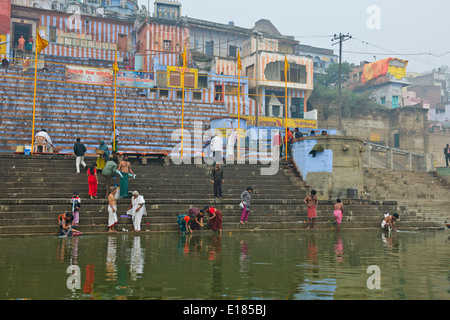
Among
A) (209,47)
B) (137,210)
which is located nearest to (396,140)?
(209,47)

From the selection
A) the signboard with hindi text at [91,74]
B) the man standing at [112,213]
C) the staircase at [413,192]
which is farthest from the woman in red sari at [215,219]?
the signboard with hindi text at [91,74]

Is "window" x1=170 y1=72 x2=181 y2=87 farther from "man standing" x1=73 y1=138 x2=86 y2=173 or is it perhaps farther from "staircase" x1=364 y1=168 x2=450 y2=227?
"man standing" x1=73 y1=138 x2=86 y2=173

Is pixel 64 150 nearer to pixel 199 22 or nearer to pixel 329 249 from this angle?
pixel 329 249

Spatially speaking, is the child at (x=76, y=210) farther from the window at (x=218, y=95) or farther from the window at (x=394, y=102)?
the window at (x=394, y=102)

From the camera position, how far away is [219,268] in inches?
275

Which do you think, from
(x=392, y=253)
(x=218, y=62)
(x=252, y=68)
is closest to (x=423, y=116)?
(x=252, y=68)

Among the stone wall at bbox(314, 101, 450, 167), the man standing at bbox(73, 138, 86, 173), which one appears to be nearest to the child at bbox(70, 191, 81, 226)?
the man standing at bbox(73, 138, 86, 173)

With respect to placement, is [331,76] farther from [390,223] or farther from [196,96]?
[390,223]

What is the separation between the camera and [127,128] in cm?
2509

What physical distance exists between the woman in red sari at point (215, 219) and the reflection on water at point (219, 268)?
1.22 metres

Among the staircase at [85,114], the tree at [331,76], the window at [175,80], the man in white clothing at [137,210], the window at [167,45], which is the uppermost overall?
the tree at [331,76]

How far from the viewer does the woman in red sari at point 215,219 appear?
12694 millimetres

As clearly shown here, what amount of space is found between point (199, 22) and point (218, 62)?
7.26m

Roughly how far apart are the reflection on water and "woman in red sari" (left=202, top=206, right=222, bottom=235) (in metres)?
1.22
